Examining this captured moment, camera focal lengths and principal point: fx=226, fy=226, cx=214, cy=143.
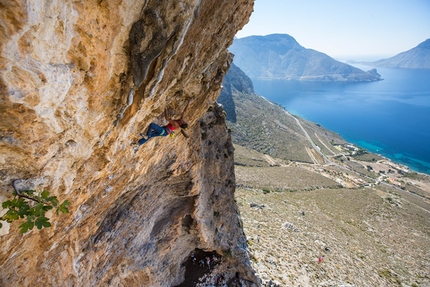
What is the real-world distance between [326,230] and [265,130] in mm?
52457

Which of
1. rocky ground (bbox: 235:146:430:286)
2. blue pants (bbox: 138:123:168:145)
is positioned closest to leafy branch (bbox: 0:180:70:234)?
blue pants (bbox: 138:123:168:145)

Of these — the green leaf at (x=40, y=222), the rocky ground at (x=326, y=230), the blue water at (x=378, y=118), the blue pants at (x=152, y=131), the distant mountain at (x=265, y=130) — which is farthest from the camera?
the blue water at (x=378, y=118)

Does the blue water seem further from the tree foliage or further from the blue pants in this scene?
the tree foliage

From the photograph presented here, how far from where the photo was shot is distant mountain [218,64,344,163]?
71000 millimetres

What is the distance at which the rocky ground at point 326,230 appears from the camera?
59.5ft

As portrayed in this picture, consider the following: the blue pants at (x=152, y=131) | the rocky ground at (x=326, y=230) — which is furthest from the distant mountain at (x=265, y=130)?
the blue pants at (x=152, y=131)

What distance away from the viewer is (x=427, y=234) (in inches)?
1502

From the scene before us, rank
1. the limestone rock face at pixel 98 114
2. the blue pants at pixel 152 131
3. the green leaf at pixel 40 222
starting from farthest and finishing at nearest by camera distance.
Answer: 1. the blue pants at pixel 152 131
2. the green leaf at pixel 40 222
3. the limestone rock face at pixel 98 114

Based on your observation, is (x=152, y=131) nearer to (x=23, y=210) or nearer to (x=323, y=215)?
(x=23, y=210)

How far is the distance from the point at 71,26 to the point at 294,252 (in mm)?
21602

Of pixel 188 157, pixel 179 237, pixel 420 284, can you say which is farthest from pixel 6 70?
pixel 420 284

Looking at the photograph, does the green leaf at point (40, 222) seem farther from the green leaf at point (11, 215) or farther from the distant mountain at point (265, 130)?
the distant mountain at point (265, 130)

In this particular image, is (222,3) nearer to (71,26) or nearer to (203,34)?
(203,34)

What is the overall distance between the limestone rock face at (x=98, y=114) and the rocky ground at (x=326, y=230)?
1125 cm
